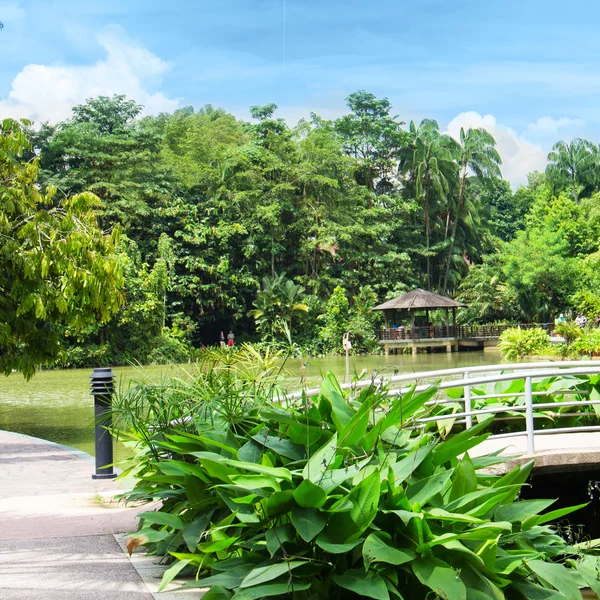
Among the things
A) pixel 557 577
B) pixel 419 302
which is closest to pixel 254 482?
pixel 557 577

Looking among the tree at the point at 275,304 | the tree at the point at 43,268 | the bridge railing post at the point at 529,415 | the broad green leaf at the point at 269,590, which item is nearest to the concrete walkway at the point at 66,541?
the broad green leaf at the point at 269,590

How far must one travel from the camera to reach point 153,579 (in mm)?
3896

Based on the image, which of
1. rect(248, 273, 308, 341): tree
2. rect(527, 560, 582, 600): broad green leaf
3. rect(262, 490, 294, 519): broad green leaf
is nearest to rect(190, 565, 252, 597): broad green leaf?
rect(262, 490, 294, 519): broad green leaf

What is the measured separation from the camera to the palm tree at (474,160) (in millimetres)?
51094

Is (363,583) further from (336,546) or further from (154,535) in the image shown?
(154,535)

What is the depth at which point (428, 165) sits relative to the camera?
48.6m

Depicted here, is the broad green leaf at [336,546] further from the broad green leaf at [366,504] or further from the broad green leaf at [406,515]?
the broad green leaf at [406,515]

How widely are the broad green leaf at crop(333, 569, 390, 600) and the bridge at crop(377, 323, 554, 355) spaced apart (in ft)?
115

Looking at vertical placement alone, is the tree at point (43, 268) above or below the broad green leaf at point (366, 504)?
above

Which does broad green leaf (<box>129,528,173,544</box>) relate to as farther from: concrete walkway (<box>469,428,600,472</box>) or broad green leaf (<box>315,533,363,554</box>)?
concrete walkway (<box>469,428,600,472</box>)

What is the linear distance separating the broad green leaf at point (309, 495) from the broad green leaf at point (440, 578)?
0.43m

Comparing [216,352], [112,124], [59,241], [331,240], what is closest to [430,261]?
[331,240]

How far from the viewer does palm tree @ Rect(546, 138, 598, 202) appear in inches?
2104

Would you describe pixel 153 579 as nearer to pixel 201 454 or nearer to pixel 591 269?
pixel 201 454
